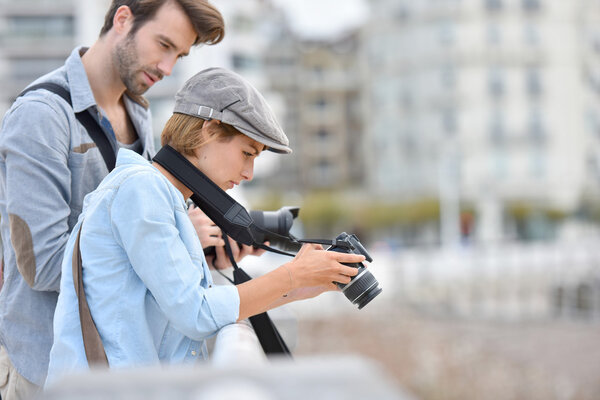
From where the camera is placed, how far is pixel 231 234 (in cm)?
171

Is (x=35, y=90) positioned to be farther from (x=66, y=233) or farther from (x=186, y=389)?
(x=186, y=389)

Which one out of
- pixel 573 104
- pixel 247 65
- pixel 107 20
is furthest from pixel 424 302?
pixel 107 20

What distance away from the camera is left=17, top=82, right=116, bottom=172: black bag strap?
193 cm

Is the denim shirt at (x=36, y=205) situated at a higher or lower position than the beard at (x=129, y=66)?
lower

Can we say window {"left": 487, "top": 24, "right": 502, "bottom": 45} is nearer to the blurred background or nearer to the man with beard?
the blurred background

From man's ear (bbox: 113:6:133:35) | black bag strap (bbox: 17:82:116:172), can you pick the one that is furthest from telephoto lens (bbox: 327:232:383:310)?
man's ear (bbox: 113:6:133:35)

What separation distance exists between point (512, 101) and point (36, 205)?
37956 millimetres

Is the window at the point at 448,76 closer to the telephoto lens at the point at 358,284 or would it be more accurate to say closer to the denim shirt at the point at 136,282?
the telephoto lens at the point at 358,284

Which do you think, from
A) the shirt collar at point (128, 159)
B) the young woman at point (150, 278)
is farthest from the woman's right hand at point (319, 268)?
the shirt collar at point (128, 159)

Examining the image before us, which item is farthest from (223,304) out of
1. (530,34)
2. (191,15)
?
(530,34)

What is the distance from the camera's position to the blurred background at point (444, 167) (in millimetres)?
20484

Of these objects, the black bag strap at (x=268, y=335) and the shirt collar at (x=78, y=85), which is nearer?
the black bag strap at (x=268, y=335)

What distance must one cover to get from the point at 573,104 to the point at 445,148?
6.91 m

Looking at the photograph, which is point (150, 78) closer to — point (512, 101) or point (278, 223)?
point (278, 223)
